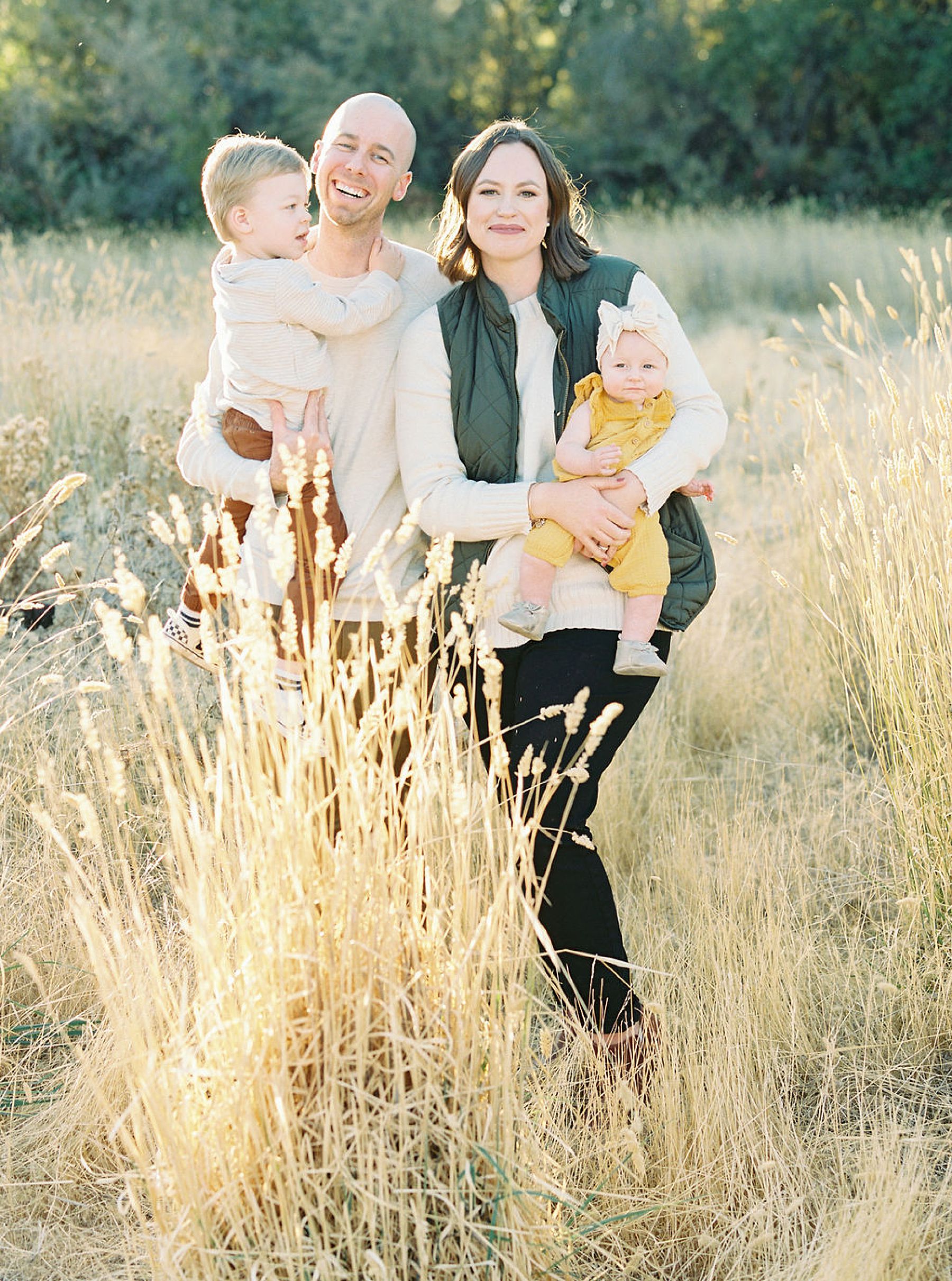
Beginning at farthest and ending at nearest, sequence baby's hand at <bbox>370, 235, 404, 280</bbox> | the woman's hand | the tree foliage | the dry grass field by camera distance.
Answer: the tree foliage
baby's hand at <bbox>370, 235, 404, 280</bbox>
the woman's hand
the dry grass field

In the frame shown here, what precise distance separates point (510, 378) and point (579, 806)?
36.3 inches

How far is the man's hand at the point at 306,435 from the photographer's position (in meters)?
2.73

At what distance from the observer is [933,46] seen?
20484mm

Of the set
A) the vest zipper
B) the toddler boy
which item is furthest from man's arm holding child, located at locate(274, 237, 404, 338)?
the vest zipper

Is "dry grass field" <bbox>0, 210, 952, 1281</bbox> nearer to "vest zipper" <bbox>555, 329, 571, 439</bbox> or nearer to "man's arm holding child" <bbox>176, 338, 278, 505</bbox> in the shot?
"man's arm holding child" <bbox>176, 338, 278, 505</bbox>

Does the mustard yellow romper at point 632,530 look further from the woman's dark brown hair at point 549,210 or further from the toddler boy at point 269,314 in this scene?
the toddler boy at point 269,314

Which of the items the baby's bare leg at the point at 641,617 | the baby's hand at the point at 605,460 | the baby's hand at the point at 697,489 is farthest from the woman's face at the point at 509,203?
the baby's bare leg at the point at 641,617

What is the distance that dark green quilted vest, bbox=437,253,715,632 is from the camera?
2.69 m

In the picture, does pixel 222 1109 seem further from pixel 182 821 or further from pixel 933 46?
pixel 933 46

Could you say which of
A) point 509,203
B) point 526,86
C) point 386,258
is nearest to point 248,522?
point 386,258

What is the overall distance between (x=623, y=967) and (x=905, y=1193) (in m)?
0.71

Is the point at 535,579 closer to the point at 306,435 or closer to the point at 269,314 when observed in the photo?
the point at 306,435

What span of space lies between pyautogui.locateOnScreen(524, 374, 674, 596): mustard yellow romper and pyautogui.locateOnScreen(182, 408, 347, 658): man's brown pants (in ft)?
1.47

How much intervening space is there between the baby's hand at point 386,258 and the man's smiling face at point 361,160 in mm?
54
